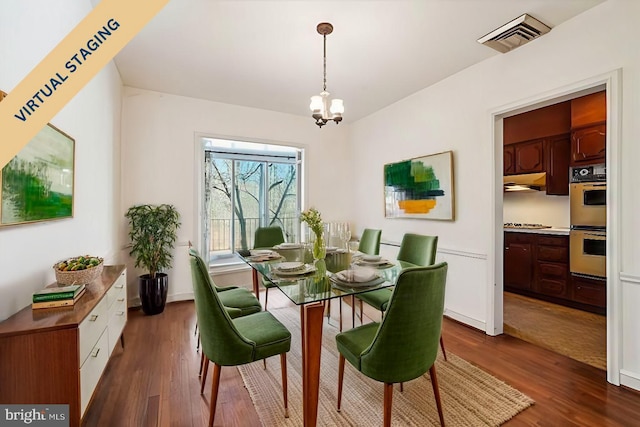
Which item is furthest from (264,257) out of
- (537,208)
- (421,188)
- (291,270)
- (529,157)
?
(537,208)

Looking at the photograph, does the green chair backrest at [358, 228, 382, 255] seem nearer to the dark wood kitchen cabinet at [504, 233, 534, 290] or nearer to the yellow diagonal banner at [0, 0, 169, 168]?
the dark wood kitchen cabinet at [504, 233, 534, 290]

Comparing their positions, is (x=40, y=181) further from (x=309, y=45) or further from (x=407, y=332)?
(x=309, y=45)

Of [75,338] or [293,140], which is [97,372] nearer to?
[75,338]

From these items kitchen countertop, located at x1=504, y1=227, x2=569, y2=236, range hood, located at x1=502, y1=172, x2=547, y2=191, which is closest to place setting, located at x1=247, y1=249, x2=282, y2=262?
kitchen countertop, located at x1=504, y1=227, x2=569, y2=236

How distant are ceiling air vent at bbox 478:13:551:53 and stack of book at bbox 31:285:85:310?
3.43m

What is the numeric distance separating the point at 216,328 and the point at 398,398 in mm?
1276

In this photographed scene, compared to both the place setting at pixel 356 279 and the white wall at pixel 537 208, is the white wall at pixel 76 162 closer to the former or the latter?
the place setting at pixel 356 279

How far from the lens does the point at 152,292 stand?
321 centimetres

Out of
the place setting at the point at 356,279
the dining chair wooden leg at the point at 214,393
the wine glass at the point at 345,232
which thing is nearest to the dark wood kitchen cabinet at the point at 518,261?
the wine glass at the point at 345,232

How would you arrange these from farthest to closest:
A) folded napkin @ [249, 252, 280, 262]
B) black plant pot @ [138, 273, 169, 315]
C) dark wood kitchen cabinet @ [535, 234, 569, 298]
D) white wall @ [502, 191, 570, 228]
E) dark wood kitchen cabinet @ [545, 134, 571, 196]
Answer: white wall @ [502, 191, 570, 228]
dark wood kitchen cabinet @ [545, 134, 571, 196]
dark wood kitchen cabinet @ [535, 234, 569, 298]
black plant pot @ [138, 273, 169, 315]
folded napkin @ [249, 252, 280, 262]

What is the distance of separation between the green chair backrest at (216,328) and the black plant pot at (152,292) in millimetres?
2049

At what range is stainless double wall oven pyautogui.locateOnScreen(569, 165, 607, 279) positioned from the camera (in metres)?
3.09

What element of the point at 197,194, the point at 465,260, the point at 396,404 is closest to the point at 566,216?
the point at 465,260

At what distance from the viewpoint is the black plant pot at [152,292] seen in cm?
320
